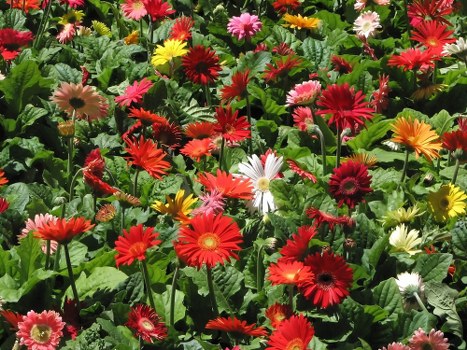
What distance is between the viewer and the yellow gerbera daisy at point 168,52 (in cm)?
447

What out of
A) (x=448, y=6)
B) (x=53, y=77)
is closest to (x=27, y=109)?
(x=53, y=77)

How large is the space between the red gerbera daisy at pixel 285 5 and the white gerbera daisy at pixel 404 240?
2166 millimetres

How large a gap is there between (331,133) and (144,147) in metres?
0.98

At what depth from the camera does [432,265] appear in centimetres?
311

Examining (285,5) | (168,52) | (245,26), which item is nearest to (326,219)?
(168,52)

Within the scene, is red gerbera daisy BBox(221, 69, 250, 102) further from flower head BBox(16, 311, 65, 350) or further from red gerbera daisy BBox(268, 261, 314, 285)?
flower head BBox(16, 311, 65, 350)

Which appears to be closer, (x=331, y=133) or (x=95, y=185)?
(x=95, y=185)

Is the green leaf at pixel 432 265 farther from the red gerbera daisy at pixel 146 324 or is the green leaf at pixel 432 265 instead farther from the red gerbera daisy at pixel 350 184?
the red gerbera daisy at pixel 146 324

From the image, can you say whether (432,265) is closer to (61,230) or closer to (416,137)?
(416,137)

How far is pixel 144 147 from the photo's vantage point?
11.0ft

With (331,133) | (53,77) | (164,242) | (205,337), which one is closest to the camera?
(205,337)

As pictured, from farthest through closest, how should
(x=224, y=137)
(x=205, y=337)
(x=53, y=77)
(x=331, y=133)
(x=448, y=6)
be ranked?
(x=448, y=6) < (x=53, y=77) < (x=331, y=133) < (x=224, y=137) < (x=205, y=337)

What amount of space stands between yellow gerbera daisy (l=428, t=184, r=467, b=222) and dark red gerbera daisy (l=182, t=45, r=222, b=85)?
1041 mm

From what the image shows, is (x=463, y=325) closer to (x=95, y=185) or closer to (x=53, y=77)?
(x=95, y=185)
